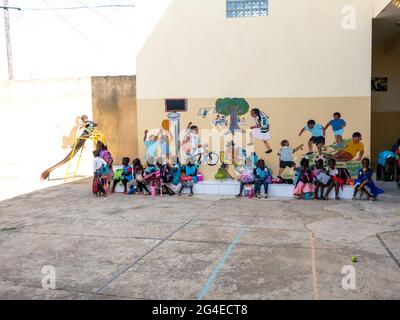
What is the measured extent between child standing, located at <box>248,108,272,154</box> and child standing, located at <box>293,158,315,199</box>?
1065 millimetres

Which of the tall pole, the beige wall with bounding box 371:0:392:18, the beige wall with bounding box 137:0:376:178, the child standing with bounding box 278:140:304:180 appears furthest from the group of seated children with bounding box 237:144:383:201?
the tall pole

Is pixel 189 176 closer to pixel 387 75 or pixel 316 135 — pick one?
pixel 316 135

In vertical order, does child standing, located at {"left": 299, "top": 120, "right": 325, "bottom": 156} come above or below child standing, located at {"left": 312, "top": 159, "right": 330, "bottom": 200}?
above

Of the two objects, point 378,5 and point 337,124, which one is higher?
point 378,5

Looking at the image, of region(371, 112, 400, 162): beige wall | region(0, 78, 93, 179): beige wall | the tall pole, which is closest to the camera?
region(371, 112, 400, 162): beige wall

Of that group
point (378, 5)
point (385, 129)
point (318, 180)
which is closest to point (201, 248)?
point (318, 180)

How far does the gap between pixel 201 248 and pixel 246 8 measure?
255 inches

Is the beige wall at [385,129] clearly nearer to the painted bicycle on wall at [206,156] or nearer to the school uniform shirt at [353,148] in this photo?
the school uniform shirt at [353,148]

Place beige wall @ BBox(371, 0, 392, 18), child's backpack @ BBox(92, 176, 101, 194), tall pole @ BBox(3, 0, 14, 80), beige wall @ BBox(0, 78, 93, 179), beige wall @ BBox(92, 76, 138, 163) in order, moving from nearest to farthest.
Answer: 1. beige wall @ BBox(371, 0, 392, 18)
2. child's backpack @ BBox(92, 176, 101, 194)
3. beige wall @ BBox(92, 76, 138, 163)
4. beige wall @ BBox(0, 78, 93, 179)
5. tall pole @ BBox(3, 0, 14, 80)

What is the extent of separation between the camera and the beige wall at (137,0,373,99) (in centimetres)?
946

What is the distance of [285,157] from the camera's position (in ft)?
32.5

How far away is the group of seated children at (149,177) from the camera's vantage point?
10.0 m

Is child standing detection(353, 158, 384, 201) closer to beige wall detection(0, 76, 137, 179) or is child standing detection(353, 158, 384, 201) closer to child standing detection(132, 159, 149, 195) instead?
child standing detection(132, 159, 149, 195)
